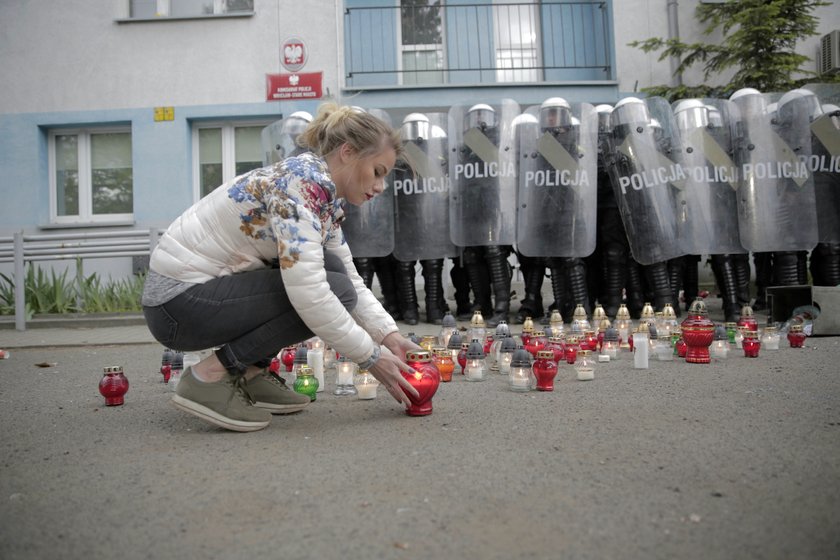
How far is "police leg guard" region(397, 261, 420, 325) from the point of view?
21.8ft

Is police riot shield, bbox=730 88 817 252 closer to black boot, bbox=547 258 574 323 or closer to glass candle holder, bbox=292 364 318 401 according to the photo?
black boot, bbox=547 258 574 323

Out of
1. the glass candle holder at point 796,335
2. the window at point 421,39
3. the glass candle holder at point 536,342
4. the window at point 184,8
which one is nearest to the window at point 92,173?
the window at point 184,8

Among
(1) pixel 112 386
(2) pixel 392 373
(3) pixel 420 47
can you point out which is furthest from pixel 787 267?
(3) pixel 420 47

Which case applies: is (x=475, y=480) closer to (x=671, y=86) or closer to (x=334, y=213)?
(x=334, y=213)

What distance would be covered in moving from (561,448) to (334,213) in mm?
1187

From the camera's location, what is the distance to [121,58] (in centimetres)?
1032

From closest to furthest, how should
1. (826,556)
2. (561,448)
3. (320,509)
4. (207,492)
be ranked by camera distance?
(826,556)
(320,509)
(207,492)
(561,448)

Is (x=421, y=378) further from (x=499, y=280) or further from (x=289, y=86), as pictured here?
(x=289, y=86)

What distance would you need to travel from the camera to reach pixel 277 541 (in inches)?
56.7

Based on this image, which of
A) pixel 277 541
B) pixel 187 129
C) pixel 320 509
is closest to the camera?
pixel 277 541

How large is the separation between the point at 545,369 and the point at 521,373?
0.13 meters

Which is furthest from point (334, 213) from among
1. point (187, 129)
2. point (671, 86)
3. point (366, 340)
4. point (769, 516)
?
point (671, 86)

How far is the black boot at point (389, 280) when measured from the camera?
689 centimetres

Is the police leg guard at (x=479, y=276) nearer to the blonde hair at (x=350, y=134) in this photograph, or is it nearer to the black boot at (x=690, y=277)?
the black boot at (x=690, y=277)
